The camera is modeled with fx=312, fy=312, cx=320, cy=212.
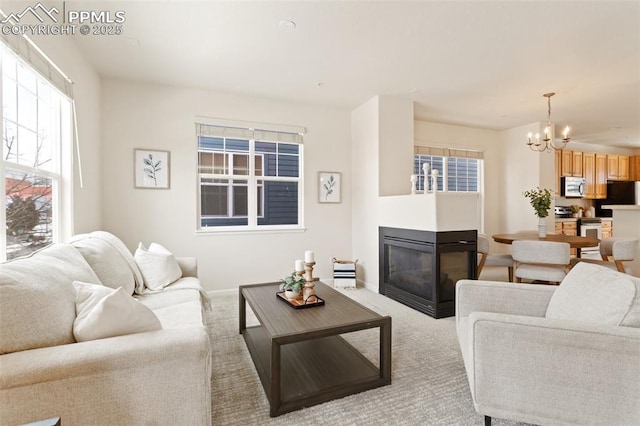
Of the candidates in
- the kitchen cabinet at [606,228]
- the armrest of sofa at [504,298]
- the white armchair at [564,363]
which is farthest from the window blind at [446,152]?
the white armchair at [564,363]

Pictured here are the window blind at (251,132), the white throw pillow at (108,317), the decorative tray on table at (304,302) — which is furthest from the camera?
the window blind at (251,132)

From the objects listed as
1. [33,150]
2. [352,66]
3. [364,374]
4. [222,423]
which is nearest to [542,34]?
[352,66]

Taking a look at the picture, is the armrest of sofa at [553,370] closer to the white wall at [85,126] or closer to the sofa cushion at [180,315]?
the sofa cushion at [180,315]

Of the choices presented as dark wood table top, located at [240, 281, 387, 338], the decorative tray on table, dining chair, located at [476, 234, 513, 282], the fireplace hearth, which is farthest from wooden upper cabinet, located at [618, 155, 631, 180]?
the decorative tray on table

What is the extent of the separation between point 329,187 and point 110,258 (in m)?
3.02

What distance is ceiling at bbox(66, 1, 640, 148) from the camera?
2.36m

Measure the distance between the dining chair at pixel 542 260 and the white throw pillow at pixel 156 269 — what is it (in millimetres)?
3667

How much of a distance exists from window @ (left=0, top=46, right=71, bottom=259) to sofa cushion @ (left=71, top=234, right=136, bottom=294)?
0.97ft

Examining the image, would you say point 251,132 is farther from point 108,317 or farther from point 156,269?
point 108,317

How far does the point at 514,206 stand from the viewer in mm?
5664

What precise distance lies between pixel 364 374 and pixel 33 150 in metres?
2.77

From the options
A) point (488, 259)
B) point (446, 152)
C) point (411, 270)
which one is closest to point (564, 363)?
point (411, 270)

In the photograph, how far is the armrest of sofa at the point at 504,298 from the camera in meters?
1.89

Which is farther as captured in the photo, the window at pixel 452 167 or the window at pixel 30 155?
the window at pixel 452 167
